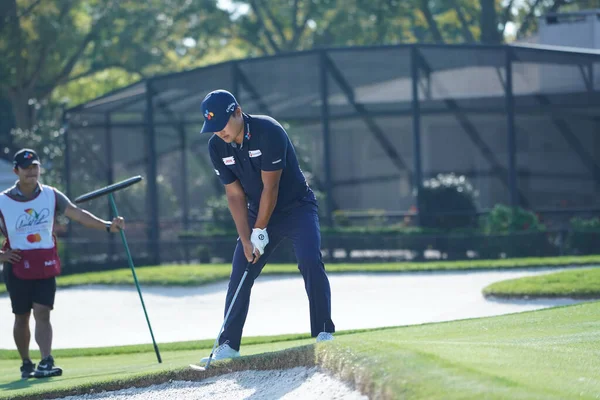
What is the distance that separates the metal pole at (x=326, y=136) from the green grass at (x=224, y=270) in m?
3.27

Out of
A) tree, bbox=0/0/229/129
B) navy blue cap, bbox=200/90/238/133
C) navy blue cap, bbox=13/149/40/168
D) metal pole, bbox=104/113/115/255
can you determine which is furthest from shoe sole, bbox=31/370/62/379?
tree, bbox=0/0/229/129

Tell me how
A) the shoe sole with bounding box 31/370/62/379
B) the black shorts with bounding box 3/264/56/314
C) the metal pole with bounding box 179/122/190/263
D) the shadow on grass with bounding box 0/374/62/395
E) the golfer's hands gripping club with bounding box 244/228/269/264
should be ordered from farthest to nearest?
the metal pole with bounding box 179/122/190/263
the black shorts with bounding box 3/264/56/314
the shoe sole with bounding box 31/370/62/379
the shadow on grass with bounding box 0/374/62/395
the golfer's hands gripping club with bounding box 244/228/269/264

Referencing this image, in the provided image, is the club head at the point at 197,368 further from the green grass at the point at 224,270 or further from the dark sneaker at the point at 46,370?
the green grass at the point at 224,270

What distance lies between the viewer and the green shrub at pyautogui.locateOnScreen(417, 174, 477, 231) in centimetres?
2067

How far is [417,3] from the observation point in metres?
36.9

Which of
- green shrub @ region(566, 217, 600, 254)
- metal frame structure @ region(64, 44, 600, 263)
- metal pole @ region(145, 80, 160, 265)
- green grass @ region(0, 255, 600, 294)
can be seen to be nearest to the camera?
green grass @ region(0, 255, 600, 294)

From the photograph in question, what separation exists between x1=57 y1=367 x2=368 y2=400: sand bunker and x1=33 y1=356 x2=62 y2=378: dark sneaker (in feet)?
5.31

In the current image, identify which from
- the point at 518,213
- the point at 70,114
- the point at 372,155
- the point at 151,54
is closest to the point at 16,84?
the point at 151,54

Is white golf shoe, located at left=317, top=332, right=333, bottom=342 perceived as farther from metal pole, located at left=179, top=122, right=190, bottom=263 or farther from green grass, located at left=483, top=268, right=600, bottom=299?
metal pole, located at left=179, top=122, right=190, bottom=263

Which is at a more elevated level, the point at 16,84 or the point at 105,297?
the point at 16,84

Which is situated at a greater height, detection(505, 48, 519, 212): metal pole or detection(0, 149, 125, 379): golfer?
detection(505, 48, 519, 212): metal pole

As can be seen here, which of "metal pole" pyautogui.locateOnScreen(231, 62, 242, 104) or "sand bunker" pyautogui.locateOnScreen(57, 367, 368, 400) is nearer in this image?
"sand bunker" pyautogui.locateOnScreen(57, 367, 368, 400)

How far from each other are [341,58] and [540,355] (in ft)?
51.1

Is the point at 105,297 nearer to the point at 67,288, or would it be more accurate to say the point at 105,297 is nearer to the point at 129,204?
the point at 67,288
